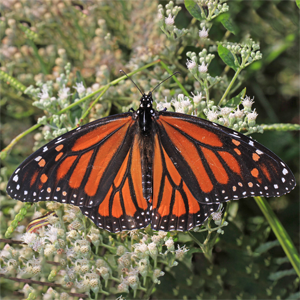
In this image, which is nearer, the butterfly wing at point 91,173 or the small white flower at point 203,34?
the butterfly wing at point 91,173

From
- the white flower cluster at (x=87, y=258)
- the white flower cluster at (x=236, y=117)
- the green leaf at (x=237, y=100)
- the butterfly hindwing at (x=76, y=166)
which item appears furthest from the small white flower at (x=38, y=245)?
the green leaf at (x=237, y=100)

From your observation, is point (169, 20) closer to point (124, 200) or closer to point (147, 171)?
point (147, 171)

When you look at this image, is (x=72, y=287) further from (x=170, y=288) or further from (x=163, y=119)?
(x=163, y=119)

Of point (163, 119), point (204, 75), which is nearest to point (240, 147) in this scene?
point (163, 119)

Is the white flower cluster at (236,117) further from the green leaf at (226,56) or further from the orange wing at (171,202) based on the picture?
the orange wing at (171,202)

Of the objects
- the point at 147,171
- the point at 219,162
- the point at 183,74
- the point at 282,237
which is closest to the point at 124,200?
the point at 147,171
